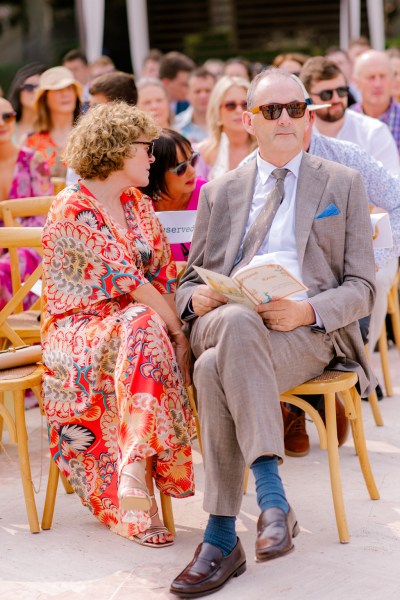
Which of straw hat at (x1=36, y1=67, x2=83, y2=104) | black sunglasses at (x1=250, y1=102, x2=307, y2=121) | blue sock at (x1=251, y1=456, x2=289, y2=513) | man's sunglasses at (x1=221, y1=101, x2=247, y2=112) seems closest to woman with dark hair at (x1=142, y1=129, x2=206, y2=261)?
black sunglasses at (x1=250, y1=102, x2=307, y2=121)

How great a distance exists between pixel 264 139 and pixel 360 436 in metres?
1.17

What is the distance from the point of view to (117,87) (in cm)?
605

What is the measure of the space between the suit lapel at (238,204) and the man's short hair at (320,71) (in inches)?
74.8

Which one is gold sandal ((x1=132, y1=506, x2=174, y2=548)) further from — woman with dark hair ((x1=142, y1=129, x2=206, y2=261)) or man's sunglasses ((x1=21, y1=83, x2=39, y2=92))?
man's sunglasses ((x1=21, y1=83, x2=39, y2=92))

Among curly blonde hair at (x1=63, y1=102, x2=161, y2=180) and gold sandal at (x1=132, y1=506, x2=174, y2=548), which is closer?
gold sandal at (x1=132, y1=506, x2=174, y2=548)

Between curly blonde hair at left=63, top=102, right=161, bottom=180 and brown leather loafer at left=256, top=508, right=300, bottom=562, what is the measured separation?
1407 mm

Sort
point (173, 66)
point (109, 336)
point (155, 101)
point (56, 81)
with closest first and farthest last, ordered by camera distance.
→ point (109, 336)
point (56, 81)
point (155, 101)
point (173, 66)

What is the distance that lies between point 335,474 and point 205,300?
753mm

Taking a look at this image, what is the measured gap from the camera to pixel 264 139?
3771 millimetres

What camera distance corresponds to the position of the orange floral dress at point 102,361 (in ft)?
11.2

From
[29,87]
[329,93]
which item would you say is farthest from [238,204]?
[29,87]

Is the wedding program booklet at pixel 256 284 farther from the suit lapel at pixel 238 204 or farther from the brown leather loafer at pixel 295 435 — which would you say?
the brown leather loafer at pixel 295 435

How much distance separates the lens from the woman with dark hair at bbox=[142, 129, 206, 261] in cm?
431

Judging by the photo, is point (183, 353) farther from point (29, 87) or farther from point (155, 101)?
point (29, 87)
